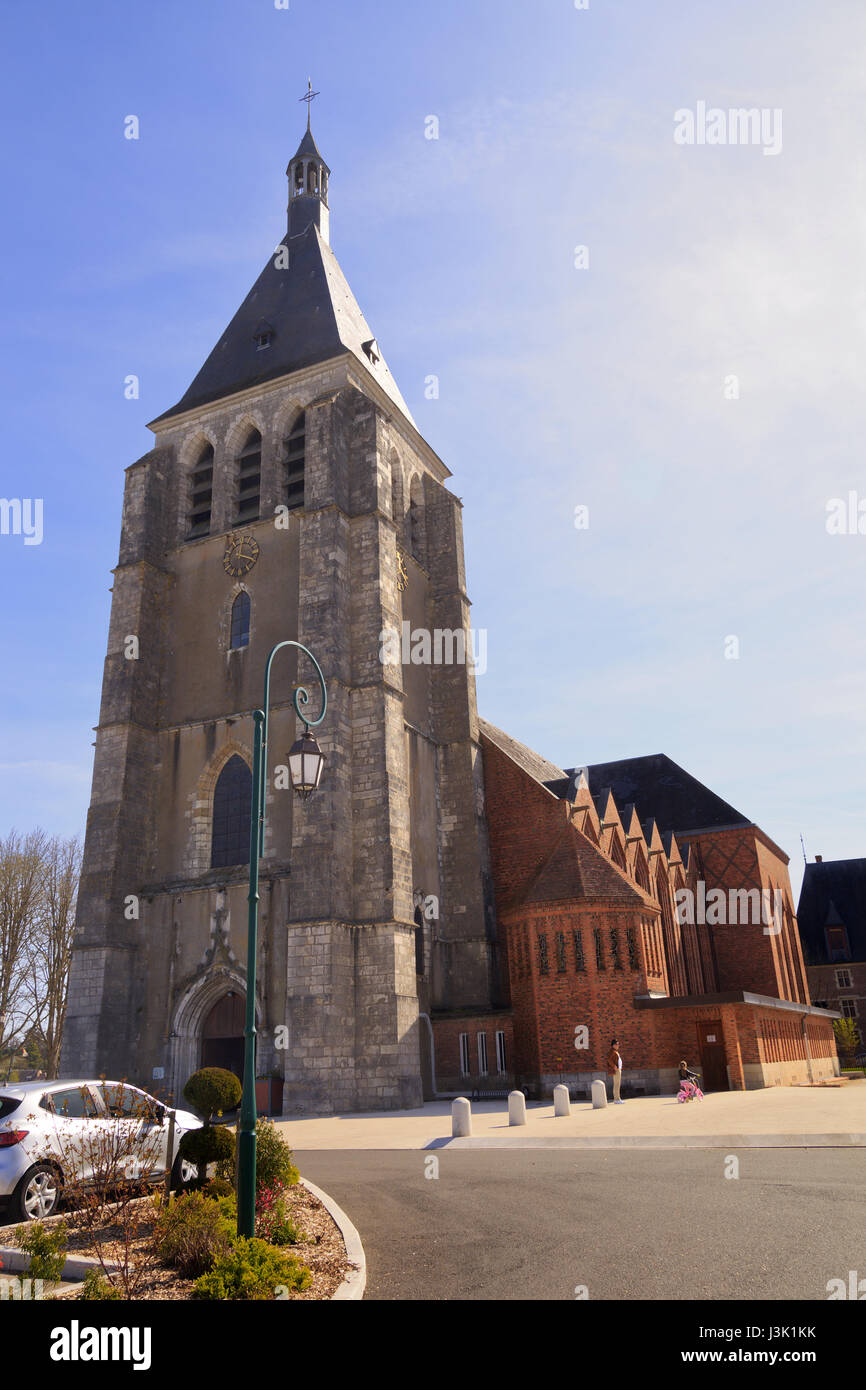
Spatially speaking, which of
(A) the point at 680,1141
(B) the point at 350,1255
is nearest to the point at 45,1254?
(B) the point at 350,1255

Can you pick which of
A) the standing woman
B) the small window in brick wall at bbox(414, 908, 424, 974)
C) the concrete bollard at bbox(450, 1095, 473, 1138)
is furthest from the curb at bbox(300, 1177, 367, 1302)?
the small window in brick wall at bbox(414, 908, 424, 974)

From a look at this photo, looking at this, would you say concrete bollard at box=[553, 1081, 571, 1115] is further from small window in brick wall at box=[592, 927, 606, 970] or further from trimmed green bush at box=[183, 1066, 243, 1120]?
trimmed green bush at box=[183, 1066, 243, 1120]

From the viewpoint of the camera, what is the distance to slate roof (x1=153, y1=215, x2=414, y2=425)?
32.5 meters

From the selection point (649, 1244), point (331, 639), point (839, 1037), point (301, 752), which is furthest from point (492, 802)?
point (839, 1037)

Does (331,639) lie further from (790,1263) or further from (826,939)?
(826,939)

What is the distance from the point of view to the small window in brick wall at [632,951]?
82.4ft

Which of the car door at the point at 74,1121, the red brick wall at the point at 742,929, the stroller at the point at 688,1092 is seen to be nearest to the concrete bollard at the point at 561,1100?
the stroller at the point at 688,1092

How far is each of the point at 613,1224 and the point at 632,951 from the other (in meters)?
18.1

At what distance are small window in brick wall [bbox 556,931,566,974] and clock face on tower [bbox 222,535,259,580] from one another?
14.5 m

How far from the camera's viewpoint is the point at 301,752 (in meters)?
10.0

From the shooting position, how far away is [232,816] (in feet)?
88.6

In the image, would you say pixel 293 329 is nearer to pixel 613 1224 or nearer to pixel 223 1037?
pixel 223 1037

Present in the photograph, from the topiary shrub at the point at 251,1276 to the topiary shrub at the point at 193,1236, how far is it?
1.43 feet

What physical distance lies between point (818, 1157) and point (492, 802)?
2025cm
